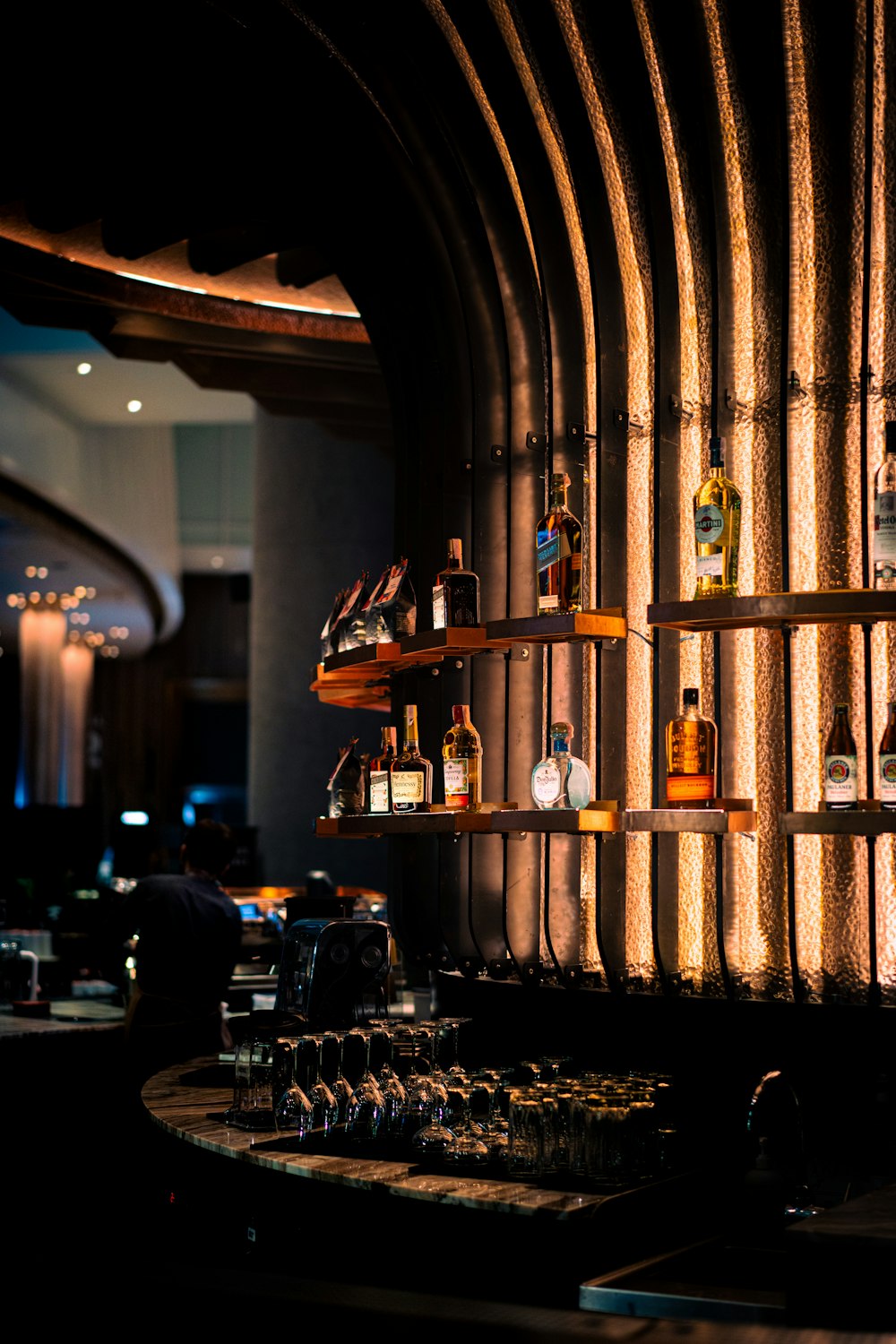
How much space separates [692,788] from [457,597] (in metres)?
0.77

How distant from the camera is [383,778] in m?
3.62

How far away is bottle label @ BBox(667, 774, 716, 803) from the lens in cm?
301

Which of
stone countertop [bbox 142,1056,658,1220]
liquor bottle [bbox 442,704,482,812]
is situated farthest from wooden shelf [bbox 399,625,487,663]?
stone countertop [bbox 142,1056,658,1220]

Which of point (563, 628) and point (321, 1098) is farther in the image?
point (563, 628)

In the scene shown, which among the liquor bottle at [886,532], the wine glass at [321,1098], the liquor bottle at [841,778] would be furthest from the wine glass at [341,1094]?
the liquor bottle at [886,532]

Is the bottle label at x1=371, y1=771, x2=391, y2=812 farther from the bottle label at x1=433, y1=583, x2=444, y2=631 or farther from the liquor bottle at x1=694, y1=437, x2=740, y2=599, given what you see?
the liquor bottle at x1=694, y1=437, x2=740, y2=599

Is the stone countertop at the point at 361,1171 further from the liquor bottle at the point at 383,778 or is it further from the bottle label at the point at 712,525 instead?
the bottle label at the point at 712,525

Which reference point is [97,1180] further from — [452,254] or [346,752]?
[452,254]

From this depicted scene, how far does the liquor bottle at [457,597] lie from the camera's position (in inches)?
136

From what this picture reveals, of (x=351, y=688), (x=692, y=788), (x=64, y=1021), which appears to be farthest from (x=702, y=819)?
(x=64, y=1021)

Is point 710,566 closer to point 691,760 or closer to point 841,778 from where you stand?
point 691,760

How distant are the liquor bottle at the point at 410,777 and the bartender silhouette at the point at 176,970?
1695mm

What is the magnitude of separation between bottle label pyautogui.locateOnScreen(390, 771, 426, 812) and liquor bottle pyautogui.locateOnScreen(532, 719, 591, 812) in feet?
1.11

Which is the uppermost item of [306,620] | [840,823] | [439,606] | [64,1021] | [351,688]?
[306,620]
